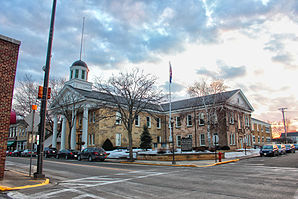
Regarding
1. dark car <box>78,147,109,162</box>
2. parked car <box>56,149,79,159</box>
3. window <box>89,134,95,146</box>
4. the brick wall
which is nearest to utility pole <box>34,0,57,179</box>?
the brick wall

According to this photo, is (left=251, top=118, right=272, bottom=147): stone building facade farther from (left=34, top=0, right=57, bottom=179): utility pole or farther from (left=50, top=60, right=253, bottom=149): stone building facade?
(left=34, top=0, right=57, bottom=179): utility pole

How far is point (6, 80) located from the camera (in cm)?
1051

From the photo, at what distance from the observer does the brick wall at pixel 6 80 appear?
32.9 ft

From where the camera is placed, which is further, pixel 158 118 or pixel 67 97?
pixel 158 118

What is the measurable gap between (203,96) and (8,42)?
28.3 m

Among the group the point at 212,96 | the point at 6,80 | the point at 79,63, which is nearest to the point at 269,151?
the point at 212,96

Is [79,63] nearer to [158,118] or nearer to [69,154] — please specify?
[158,118]

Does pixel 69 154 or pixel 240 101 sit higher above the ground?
pixel 240 101

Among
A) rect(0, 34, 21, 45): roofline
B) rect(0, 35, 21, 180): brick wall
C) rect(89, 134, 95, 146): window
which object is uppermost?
rect(0, 34, 21, 45): roofline

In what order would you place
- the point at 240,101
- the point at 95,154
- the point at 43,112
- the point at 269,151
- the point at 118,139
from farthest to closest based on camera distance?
the point at 240,101
the point at 118,139
the point at 269,151
the point at 95,154
the point at 43,112

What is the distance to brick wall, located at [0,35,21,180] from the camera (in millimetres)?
10016

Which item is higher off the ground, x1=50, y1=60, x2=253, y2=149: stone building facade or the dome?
the dome

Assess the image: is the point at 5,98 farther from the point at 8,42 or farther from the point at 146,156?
the point at 146,156

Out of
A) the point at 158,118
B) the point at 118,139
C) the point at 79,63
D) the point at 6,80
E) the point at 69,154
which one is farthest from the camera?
the point at 79,63
